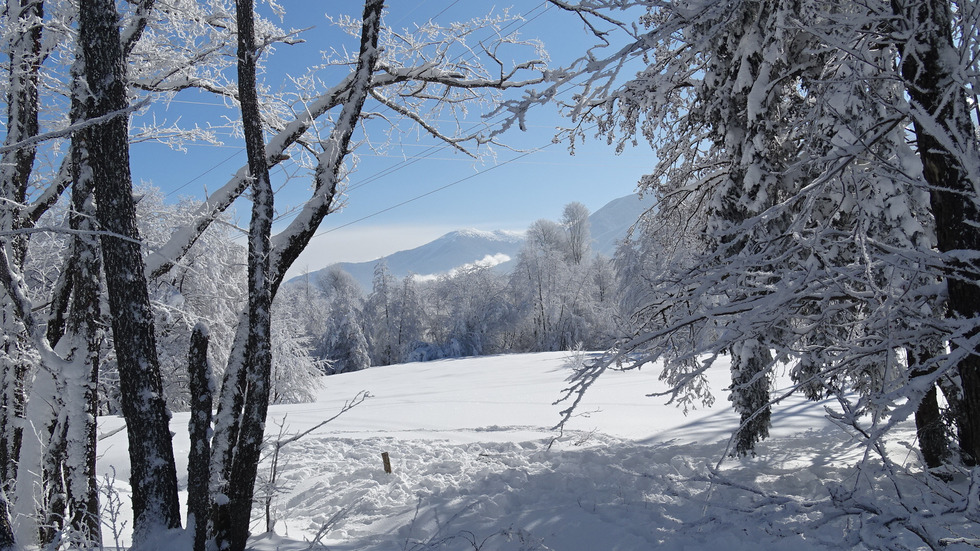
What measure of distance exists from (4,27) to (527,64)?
5.02m

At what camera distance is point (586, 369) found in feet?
10.5

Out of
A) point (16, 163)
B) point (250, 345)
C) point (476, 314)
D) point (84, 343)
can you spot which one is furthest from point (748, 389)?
point (476, 314)

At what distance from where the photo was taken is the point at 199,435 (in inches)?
147

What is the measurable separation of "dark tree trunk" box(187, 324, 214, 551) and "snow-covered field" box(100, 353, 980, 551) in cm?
77

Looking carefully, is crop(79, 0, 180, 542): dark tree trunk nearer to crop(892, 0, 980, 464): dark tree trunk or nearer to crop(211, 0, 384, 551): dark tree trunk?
crop(211, 0, 384, 551): dark tree trunk

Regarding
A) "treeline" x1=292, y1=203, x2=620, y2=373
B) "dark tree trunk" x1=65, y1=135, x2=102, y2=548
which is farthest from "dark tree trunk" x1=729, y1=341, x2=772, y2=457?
"treeline" x1=292, y1=203, x2=620, y2=373

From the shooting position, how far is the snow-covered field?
4.00 meters

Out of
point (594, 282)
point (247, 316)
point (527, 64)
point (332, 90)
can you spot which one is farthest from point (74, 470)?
point (594, 282)

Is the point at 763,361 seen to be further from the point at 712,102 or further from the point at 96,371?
the point at 96,371

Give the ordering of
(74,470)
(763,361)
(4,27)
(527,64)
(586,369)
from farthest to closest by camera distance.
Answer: (763,361)
(527,64)
(4,27)
(74,470)
(586,369)

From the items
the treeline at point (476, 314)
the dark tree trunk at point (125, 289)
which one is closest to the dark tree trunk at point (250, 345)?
the dark tree trunk at point (125, 289)

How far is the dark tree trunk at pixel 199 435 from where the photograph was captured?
→ 12.1ft

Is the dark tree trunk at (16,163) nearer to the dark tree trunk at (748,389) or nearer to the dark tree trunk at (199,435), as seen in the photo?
the dark tree trunk at (199,435)

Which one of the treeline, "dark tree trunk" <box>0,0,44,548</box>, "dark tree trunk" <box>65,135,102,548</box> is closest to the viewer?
"dark tree trunk" <box>65,135,102,548</box>
